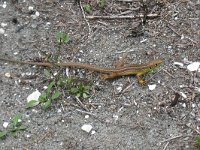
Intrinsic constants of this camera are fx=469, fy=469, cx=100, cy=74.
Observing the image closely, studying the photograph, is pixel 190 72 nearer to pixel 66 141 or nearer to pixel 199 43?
pixel 199 43

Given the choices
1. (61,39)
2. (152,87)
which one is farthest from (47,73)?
(152,87)

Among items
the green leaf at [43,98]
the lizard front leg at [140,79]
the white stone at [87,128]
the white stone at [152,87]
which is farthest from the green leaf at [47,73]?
the white stone at [152,87]

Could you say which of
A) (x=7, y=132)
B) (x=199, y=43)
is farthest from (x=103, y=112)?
(x=199, y=43)

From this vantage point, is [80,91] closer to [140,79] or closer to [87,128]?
[87,128]

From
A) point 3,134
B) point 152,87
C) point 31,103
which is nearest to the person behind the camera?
point 3,134

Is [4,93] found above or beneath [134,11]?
beneath

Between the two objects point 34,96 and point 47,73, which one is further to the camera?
point 47,73
